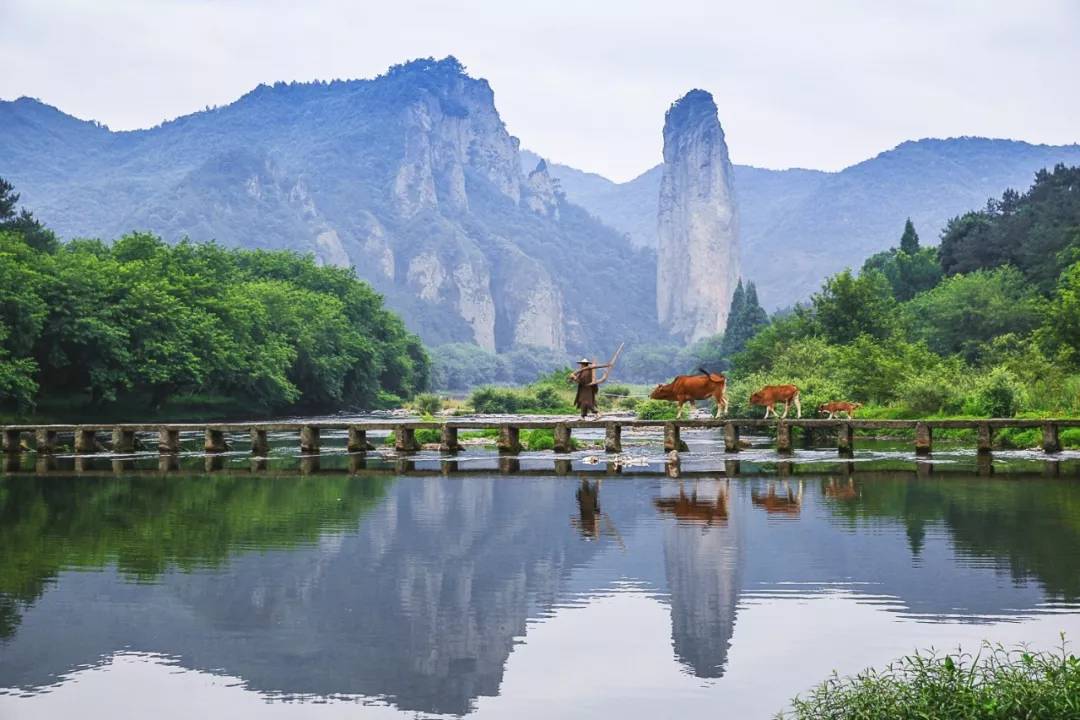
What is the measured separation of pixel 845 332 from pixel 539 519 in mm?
53895

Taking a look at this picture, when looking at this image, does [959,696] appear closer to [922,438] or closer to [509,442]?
[922,438]

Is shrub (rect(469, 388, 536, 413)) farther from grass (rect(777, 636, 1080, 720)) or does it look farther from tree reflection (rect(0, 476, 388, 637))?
grass (rect(777, 636, 1080, 720))

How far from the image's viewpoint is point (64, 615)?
50.2ft

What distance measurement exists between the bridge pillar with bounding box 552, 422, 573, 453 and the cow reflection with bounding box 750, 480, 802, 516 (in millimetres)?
12065

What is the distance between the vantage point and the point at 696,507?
25.3 m

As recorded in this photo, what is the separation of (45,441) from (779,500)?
2790 centimetres

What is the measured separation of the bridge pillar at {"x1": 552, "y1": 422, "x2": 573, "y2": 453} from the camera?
40.9 m

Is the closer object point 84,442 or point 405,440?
point 405,440

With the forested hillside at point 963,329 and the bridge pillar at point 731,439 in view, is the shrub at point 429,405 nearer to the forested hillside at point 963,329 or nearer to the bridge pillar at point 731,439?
the forested hillside at point 963,329

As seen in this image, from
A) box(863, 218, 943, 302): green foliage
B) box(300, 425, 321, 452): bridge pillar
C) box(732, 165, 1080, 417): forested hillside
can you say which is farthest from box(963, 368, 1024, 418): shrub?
box(863, 218, 943, 302): green foliage

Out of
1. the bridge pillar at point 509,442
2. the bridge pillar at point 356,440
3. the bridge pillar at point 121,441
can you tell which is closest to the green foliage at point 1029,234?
the bridge pillar at point 509,442

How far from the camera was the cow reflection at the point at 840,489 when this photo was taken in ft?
87.8

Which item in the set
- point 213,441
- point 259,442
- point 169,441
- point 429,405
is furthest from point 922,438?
point 429,405

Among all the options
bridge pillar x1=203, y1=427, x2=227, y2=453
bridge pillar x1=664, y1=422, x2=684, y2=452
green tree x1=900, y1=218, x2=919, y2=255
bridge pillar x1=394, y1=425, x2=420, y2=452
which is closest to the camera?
bridge pillar x1=664, y1=422, x2=684, y2=452
